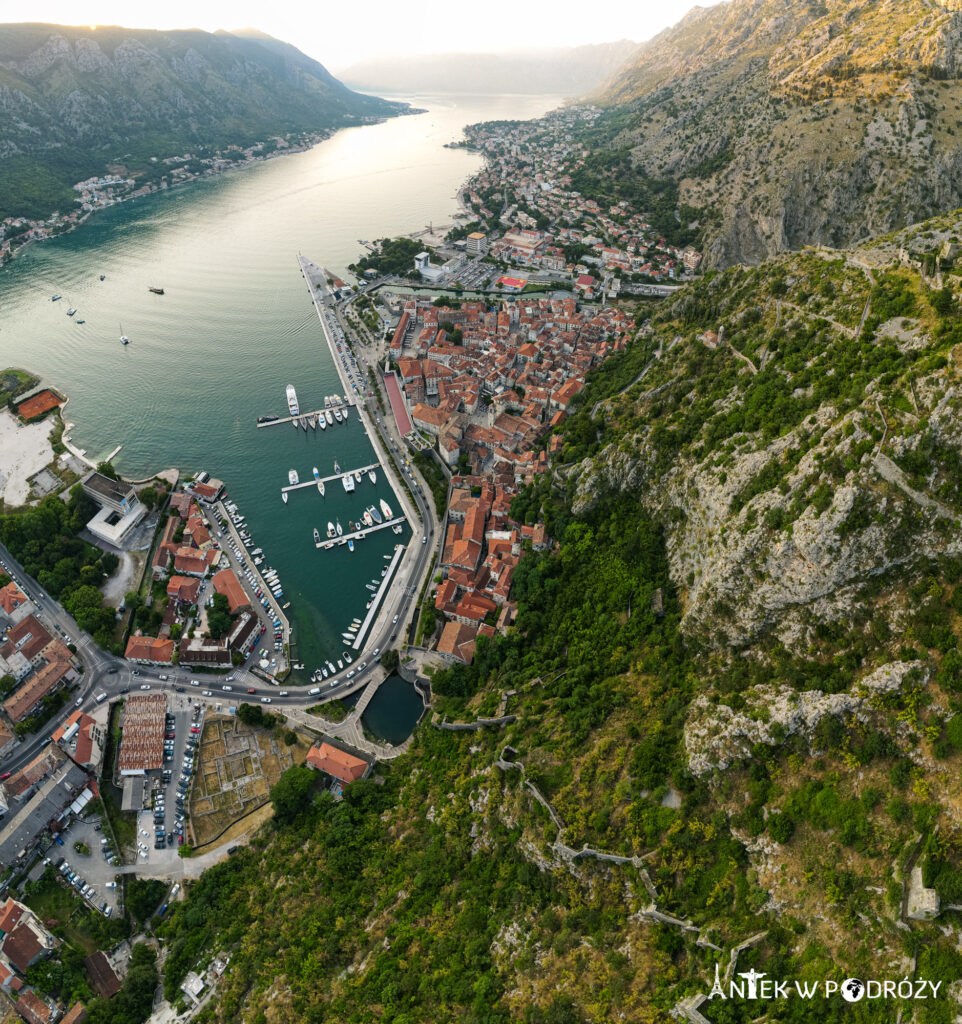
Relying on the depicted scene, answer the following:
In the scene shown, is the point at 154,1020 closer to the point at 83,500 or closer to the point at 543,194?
the point at 83,500

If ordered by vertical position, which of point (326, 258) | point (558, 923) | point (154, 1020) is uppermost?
point (326, 258)

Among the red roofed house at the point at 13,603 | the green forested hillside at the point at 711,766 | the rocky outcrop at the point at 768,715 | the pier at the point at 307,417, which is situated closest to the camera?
the green forested hillside at the point at 711,766

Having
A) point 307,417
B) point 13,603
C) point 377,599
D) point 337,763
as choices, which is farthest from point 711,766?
point 307,417

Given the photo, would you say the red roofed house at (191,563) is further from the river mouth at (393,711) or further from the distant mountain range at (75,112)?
the distant mountain range at (75,112)

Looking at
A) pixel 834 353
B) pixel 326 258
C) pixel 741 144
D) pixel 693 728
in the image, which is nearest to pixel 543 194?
pixel 741 144

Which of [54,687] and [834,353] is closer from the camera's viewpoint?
[834,353]

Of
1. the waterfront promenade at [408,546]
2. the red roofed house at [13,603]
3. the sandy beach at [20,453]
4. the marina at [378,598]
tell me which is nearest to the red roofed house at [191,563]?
the red roofed house at [13,603]
